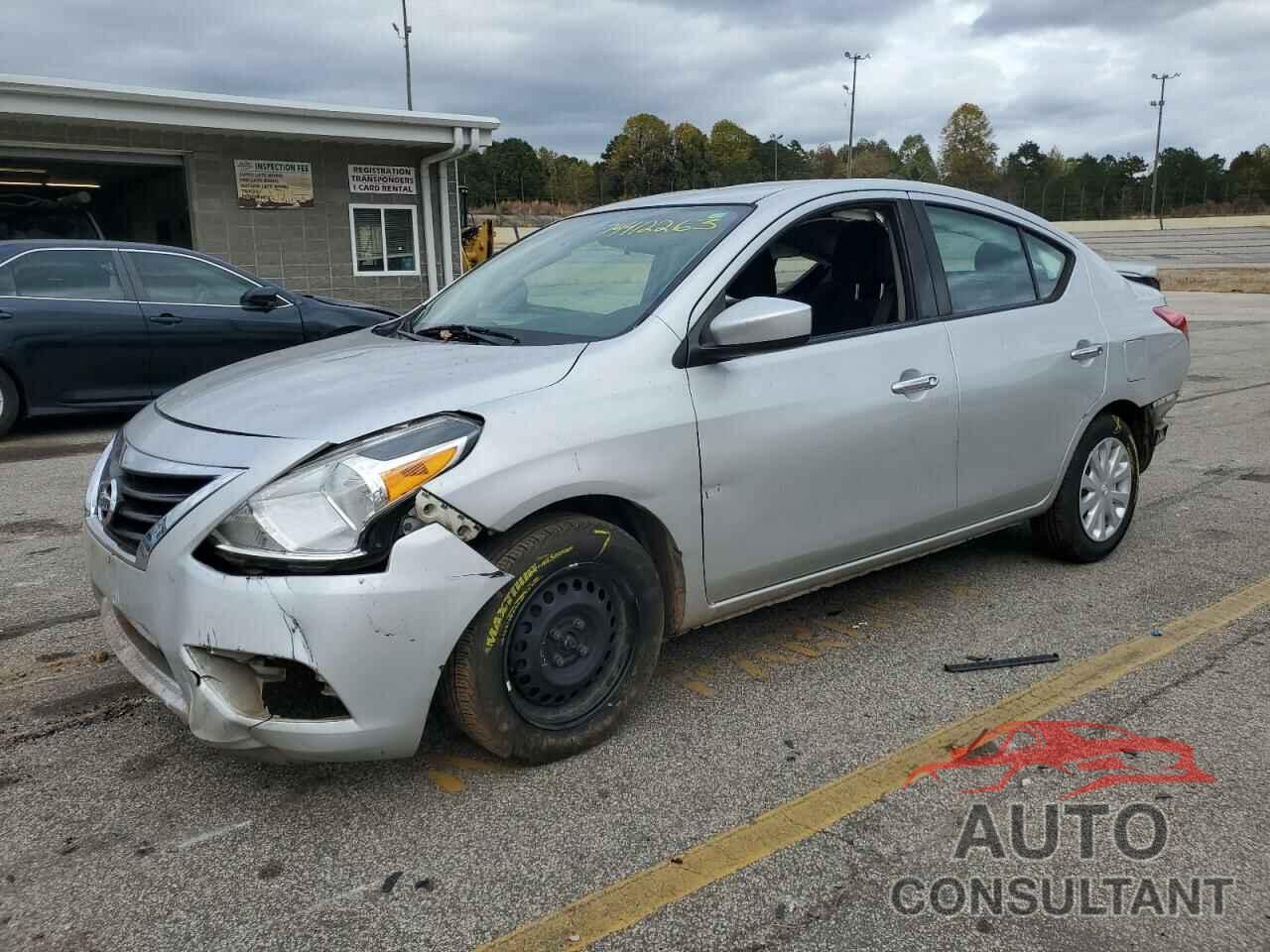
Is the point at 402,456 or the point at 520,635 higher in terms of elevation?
the point at 402,456

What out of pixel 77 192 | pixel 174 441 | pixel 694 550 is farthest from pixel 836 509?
pixel 77 192

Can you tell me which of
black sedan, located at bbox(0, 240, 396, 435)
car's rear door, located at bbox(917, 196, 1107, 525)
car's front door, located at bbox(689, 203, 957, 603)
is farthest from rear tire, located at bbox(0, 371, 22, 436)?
car's rear door, located at bbox(917, 196, 1107, 525)

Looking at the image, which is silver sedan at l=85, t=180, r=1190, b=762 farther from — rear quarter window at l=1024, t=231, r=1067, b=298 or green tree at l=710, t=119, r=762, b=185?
green tree at l=710, t=119, r=762, b=185

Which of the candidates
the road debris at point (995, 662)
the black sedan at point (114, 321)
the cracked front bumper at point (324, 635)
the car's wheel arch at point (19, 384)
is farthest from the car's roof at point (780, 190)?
the car's wheel arch at point (19, 384)

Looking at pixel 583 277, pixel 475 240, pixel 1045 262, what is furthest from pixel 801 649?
pixel 475 240

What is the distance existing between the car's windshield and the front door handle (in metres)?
0.80

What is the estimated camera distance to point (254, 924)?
2297mm

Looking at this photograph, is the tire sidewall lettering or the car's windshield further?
the car's windshield

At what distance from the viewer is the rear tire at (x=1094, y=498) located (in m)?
4.56

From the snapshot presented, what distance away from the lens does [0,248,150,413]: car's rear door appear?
26.3 ft

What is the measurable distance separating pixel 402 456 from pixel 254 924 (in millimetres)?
1104

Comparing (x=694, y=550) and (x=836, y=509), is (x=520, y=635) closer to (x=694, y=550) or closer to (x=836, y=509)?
(x=694, y=550)

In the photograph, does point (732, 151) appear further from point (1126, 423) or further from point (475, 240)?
point (1126, 423)

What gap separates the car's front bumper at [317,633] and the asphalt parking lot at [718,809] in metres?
0.29
